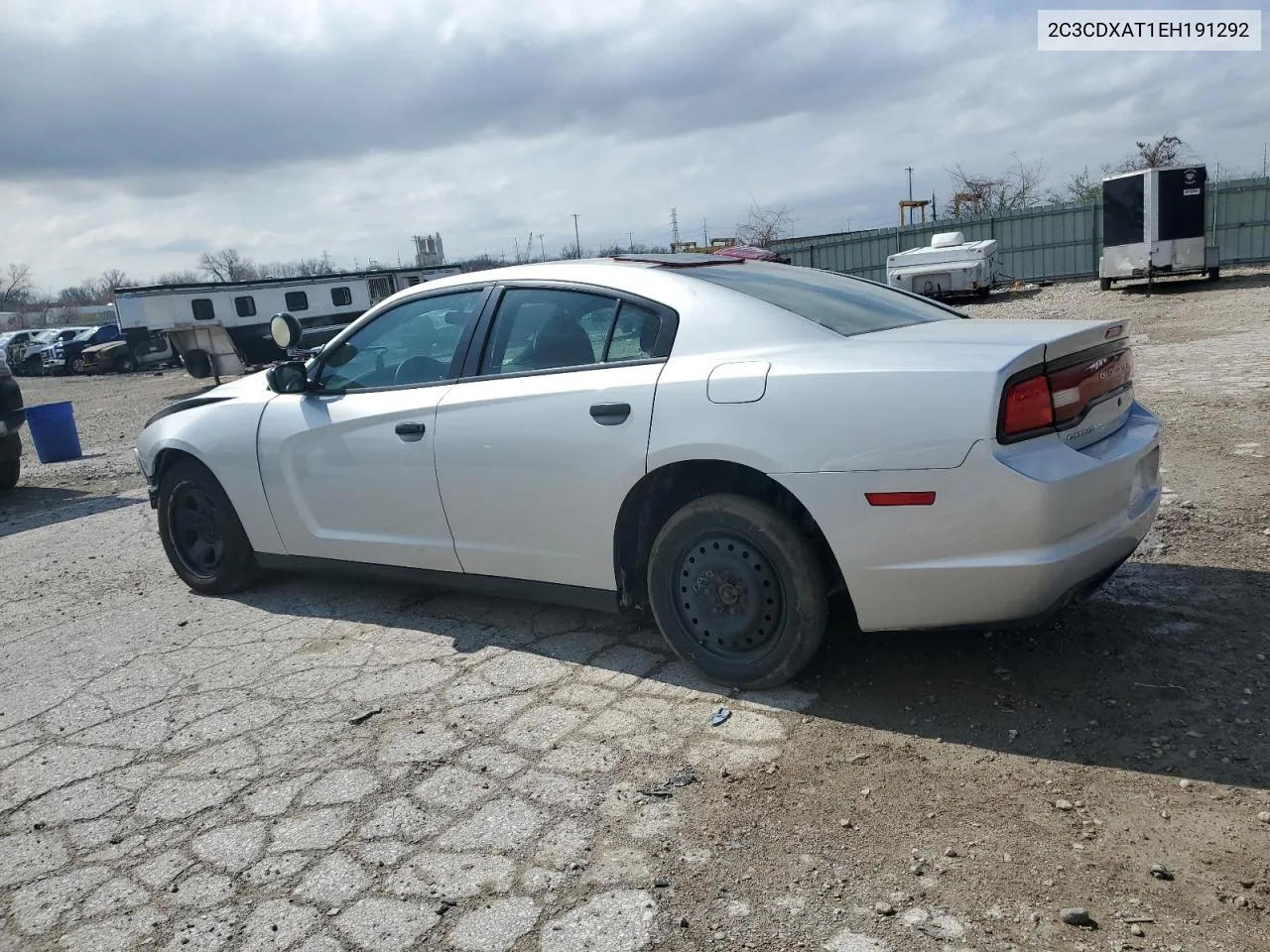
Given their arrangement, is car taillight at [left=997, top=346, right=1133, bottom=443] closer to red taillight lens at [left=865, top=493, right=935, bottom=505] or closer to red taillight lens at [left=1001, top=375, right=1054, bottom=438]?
red taillight lens at [left=1001, top=375, right=1054, bottom=438]

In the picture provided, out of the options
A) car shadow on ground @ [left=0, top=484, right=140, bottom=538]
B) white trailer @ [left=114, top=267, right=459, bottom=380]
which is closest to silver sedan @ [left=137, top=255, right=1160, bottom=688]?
car shadow on ground @ [left=0, top=484, right=140, bottom=538]

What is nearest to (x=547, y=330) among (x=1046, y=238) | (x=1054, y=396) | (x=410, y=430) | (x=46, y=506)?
(x=410, y=430)

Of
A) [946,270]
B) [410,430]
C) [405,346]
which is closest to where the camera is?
[410,430]

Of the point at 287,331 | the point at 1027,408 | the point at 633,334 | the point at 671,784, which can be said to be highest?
the point at 287,331

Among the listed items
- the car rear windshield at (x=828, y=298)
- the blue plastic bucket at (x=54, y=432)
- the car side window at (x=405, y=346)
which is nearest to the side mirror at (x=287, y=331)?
the car side window at (x=405, y=346)

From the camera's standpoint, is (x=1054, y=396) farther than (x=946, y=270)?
No

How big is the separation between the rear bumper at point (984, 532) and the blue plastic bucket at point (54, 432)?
1115 cm

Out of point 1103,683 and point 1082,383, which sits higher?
point 1082,383

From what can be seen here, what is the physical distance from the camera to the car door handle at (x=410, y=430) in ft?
13.6

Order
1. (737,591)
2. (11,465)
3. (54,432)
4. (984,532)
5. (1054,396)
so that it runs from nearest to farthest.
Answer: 1. (984,532)
2. (1054,396)
3. (737,591)
4. (11,465)
5. (54,432)

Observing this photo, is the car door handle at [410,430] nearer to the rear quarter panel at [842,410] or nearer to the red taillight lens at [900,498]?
the rear quarter panel at [842,410]

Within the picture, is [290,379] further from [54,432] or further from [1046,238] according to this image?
[1046,238]

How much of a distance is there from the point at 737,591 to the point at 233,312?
2115cm

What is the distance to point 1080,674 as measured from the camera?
135 inches
